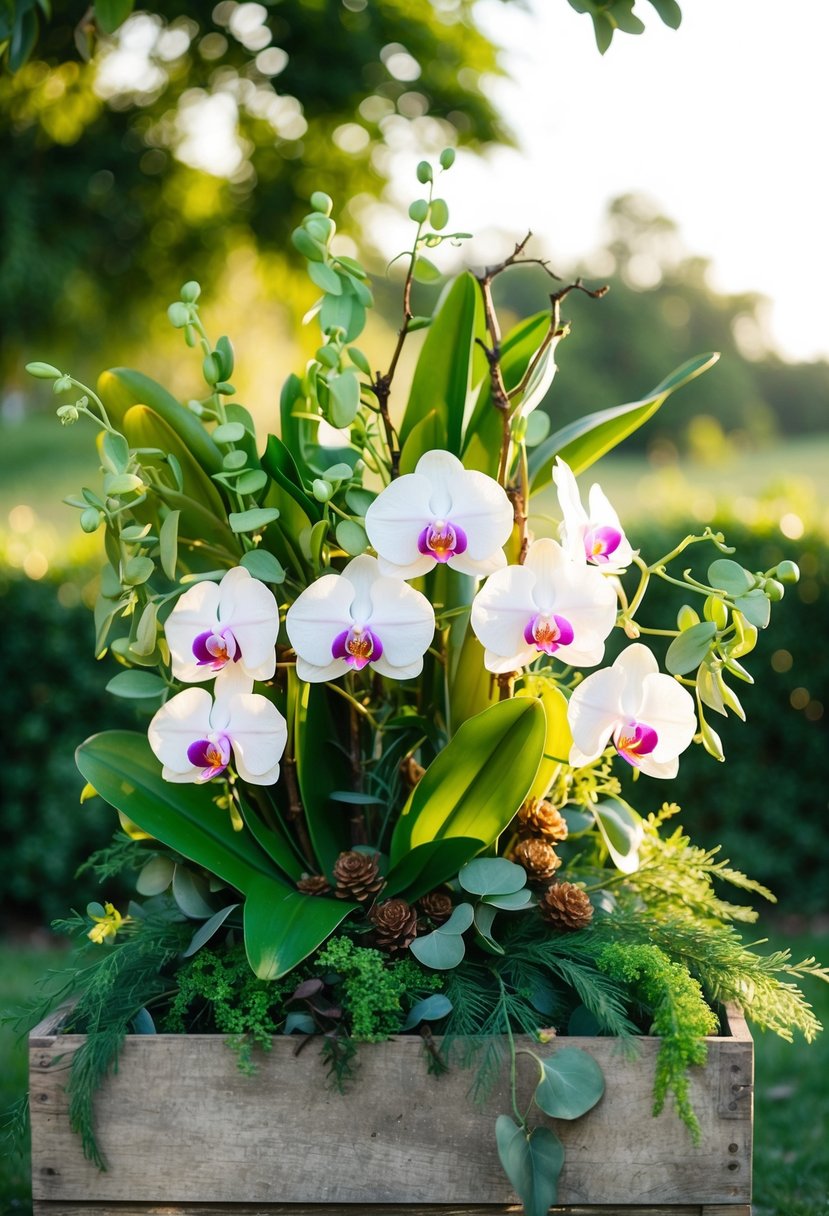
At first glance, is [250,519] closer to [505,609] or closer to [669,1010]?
[505,609]

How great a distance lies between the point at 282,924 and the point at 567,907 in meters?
0.29

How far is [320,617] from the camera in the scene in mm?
976

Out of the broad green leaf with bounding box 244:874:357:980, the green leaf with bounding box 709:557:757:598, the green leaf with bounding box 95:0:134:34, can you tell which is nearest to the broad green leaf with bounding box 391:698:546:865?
the broad green leaf with bounding box 244:874:357:980

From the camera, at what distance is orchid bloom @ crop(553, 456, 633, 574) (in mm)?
1007

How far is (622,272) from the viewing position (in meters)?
24.5

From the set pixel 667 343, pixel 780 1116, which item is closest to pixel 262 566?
pixel 780 1116

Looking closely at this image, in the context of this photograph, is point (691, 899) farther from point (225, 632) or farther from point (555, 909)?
point (225, 632)

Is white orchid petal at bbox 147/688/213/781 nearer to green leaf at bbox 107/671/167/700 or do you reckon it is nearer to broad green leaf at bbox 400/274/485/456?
green leaf at bbox 107/671/167/700

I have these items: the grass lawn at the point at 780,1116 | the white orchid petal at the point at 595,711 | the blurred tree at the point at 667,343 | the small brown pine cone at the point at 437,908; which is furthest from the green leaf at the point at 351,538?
the blurred tree at the point at 667,343

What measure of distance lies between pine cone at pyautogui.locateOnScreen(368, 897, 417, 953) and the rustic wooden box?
0.31ft

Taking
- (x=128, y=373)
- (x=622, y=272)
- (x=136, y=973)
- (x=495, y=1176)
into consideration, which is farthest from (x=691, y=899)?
(x=622, y=272)

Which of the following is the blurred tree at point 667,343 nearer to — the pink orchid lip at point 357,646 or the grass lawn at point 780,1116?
the grass lawn at point 780,1116

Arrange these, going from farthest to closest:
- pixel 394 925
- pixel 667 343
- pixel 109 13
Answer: pixel 667 343, pixel 109 13, pixel 394 925

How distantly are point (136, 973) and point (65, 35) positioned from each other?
622 centimetres
